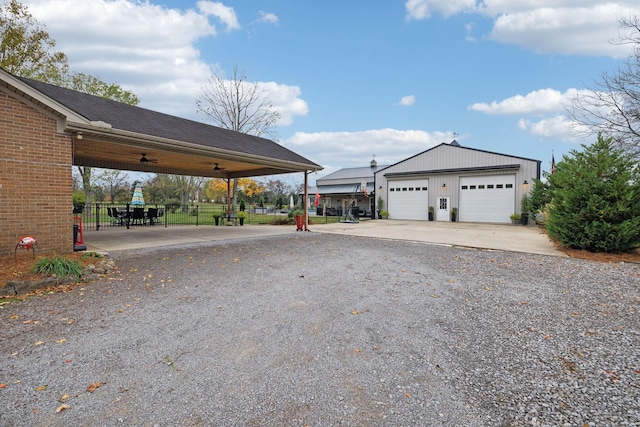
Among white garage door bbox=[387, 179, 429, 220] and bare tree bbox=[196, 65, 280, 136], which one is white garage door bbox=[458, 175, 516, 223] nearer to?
white garage door bbox=[387, 179, 429, 220]

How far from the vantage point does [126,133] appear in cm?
721

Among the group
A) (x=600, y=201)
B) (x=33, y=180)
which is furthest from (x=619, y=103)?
(x=33, y=180)

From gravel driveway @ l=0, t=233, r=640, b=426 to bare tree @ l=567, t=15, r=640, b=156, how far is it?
35.5ft

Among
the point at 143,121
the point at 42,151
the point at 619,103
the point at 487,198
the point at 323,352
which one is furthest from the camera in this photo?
the point at 487,198

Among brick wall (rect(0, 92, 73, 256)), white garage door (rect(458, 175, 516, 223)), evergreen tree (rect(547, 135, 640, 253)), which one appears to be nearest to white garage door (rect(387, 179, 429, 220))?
white garage door (rect(458, 175, 516, 223))

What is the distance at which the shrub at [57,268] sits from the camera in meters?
4.86

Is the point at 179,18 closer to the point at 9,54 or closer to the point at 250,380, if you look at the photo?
the point at 9,54

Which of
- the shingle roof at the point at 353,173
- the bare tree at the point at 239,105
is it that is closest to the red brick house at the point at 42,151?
the bare tree at the point at 239,105

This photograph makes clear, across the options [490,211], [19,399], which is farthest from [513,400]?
[490,211]

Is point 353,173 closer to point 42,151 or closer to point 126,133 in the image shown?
point 126,133

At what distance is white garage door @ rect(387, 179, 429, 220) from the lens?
22203mm

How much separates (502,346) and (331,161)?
37.8 m

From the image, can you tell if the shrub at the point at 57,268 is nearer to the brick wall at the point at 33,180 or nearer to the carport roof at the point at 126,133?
the brick wall at the point at 33,180

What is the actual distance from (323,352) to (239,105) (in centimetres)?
2354
